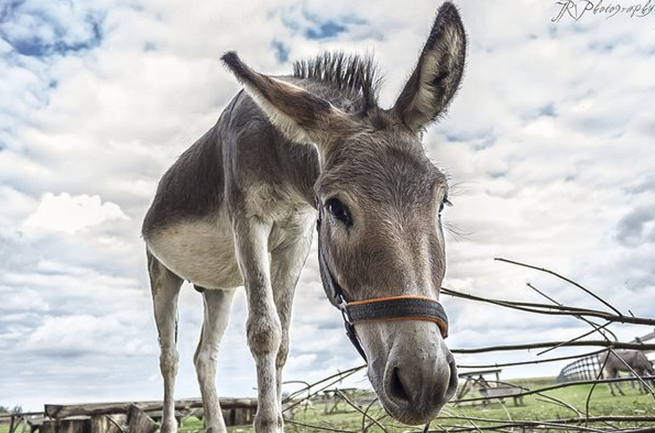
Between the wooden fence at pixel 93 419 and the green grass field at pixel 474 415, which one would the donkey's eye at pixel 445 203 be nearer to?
the green grass field at pixel 474 415

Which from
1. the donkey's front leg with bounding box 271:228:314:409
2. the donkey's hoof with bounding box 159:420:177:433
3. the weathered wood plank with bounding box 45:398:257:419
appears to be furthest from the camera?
the weathered wood plank with bounding box 45:398:257:419

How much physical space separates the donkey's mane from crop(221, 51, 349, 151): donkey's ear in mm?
529

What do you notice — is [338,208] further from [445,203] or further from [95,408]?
[95,408]

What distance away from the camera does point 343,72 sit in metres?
4.10

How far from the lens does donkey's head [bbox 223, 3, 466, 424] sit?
2.12 metres

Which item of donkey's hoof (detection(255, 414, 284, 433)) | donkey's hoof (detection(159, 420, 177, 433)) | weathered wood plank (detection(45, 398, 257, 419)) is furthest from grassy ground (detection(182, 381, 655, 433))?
donkey's hoof (detection(159, 420, 177, 433))

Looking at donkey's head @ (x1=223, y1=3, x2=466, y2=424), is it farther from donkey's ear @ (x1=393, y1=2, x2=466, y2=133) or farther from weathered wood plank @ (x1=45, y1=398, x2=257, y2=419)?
weathered wood plank @ (x1=45, y1=398, x2=257, y2=419)

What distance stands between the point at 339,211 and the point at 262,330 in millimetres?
1347

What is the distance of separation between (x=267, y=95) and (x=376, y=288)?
132 centimetres

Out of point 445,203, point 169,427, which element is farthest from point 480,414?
point 445,203

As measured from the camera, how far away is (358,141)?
2.88 metres

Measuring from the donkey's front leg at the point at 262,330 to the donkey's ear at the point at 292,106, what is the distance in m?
1.07

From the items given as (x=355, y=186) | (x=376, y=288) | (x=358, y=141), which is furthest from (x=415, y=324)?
(x=358, y=141)

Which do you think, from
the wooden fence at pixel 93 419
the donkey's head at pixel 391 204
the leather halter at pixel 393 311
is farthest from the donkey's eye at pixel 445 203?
the wooden fence at pixel 93 419
